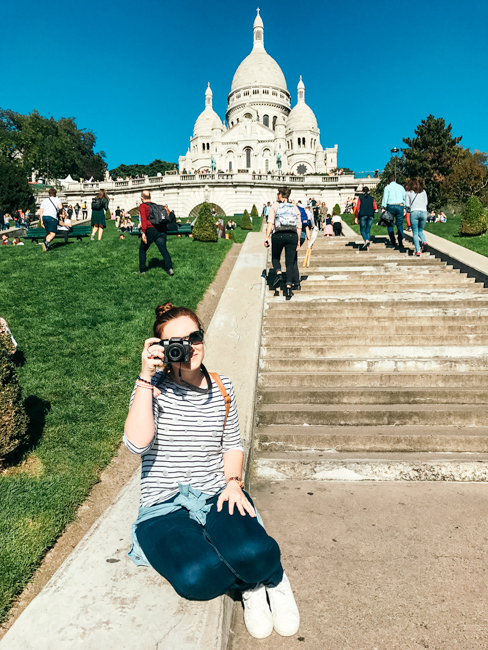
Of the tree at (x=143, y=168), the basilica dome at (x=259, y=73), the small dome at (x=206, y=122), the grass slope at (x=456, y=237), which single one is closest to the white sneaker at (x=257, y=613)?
the grass slope at (x=456, y=237)

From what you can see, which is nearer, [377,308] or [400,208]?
[377,308]

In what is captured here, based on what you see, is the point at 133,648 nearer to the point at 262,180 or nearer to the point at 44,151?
the point at 262,180

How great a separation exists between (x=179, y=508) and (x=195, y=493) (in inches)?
4.5

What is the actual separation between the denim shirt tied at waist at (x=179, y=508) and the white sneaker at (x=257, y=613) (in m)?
0.35

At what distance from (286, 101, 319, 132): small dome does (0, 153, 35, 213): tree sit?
1978 inches

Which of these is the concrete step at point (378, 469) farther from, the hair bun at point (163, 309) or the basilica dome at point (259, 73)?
the basilica dome at point (259, 73)

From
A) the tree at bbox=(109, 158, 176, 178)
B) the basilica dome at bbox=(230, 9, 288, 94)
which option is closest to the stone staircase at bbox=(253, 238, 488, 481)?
the basilica dome at bbox=(230, 9, 288, 94)

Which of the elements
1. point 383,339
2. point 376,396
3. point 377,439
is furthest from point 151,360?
point 383,339

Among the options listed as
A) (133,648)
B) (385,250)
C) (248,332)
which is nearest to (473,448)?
(248,332)

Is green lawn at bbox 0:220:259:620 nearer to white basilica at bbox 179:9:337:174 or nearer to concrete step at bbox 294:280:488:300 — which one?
concrete step at bbox 294:280:488:300

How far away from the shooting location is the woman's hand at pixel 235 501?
233 cm

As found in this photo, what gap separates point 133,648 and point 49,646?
379 mm

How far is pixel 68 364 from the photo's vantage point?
18.2 ft

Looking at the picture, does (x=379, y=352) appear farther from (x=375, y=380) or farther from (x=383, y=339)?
(x=375, y=380)
